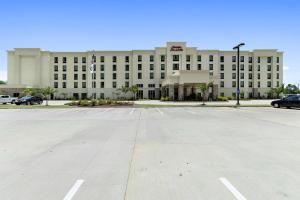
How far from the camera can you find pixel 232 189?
4629 mm

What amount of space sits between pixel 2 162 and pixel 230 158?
5.87 meters

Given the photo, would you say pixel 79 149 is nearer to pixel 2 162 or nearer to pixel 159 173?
pixel 2 162

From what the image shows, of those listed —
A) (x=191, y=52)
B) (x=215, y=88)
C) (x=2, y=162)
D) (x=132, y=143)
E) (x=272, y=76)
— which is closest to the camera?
(x=2, y=162)

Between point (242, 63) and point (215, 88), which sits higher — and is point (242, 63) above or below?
above

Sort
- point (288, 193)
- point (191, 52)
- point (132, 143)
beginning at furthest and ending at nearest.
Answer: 1. point (191, 52)
2. point (132, 143)
3. point (288, 193)

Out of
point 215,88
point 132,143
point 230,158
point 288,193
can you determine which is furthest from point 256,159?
point 215,88

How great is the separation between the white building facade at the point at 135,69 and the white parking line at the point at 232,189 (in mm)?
71925

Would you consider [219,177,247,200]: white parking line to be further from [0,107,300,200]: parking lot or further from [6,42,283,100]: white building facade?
[6,42,283,100]: white building facade

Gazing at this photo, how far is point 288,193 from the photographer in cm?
449

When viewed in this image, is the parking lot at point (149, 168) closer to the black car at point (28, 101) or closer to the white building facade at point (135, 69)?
the black car at point (28, 101)

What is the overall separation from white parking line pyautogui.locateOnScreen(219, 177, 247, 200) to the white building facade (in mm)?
71925

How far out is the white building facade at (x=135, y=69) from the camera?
77938 mm

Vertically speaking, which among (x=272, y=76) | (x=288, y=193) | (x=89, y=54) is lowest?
(x=288, y=193)

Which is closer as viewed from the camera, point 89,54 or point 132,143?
point 132,143
